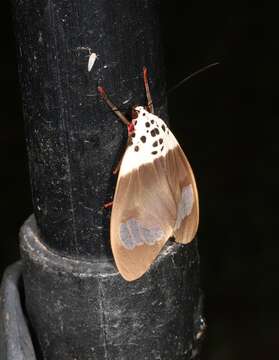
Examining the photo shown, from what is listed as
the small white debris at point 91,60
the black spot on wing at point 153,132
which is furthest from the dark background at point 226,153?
the small white debris at point 91,60

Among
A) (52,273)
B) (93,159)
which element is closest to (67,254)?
(52,273)

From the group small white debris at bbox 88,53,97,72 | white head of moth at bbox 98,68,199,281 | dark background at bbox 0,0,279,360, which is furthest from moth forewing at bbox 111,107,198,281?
dark background at bbox 0,0,279,360

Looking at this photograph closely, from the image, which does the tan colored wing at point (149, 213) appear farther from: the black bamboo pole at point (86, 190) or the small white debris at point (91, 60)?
the small white debris at point (91, 60)

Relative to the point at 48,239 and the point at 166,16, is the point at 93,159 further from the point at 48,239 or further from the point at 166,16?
the point at 166,16

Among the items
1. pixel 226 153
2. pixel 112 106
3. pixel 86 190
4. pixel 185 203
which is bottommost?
pixel 226 153

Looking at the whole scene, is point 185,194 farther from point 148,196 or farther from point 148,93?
point 148,93

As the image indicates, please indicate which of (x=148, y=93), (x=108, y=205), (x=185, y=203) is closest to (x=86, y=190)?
(x=108, y=205)
